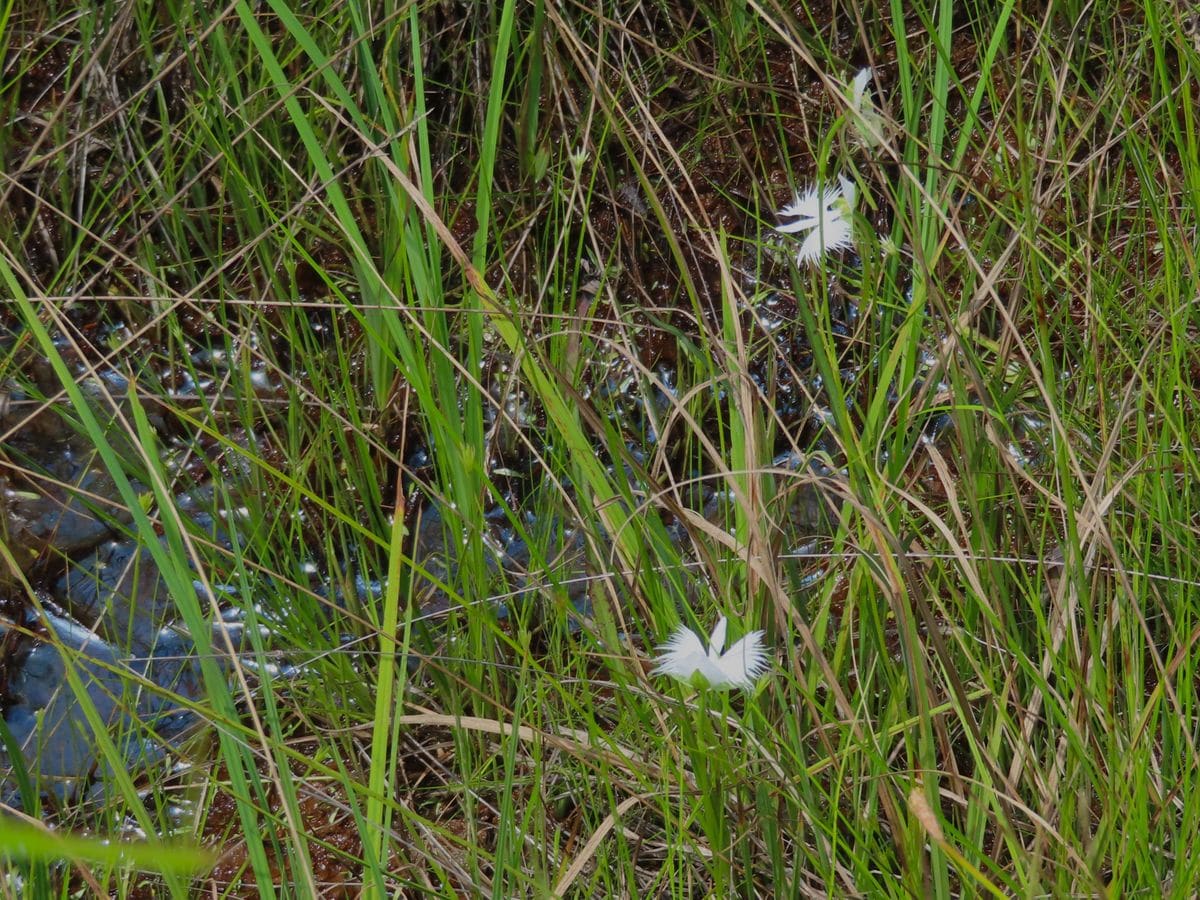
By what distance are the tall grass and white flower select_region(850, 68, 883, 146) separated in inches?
1.2

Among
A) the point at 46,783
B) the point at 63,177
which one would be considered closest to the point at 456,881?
the point at 46,783

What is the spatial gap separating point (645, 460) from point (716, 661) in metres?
0.64

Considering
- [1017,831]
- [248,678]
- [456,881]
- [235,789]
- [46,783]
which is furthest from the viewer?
[248,678]

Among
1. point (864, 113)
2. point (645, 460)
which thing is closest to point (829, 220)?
point (864, 113)

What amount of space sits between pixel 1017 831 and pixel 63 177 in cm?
Answer: 145

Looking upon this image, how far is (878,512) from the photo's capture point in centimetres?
87

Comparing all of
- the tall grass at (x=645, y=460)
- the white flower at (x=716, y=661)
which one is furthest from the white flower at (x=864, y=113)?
the white flower at (x=716, y=661)

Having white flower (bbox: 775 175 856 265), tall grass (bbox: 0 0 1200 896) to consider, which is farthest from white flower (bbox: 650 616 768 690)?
white flower (bbox: 775 175 856 265)

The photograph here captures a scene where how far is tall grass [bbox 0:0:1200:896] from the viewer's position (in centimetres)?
80

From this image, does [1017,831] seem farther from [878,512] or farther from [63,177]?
[63,177]

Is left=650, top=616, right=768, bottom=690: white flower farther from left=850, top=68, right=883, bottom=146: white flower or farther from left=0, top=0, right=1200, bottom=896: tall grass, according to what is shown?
left=850, top=68, right=883, bottom=146: white flower

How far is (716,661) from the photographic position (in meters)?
0.73

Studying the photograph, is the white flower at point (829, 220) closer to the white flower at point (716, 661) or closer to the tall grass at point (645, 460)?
the tall grass at point (645, 460)

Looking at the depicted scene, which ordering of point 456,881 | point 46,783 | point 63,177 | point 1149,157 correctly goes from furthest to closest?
point 63,177 < point 1149,157 < point 46,783 < point 456,881
